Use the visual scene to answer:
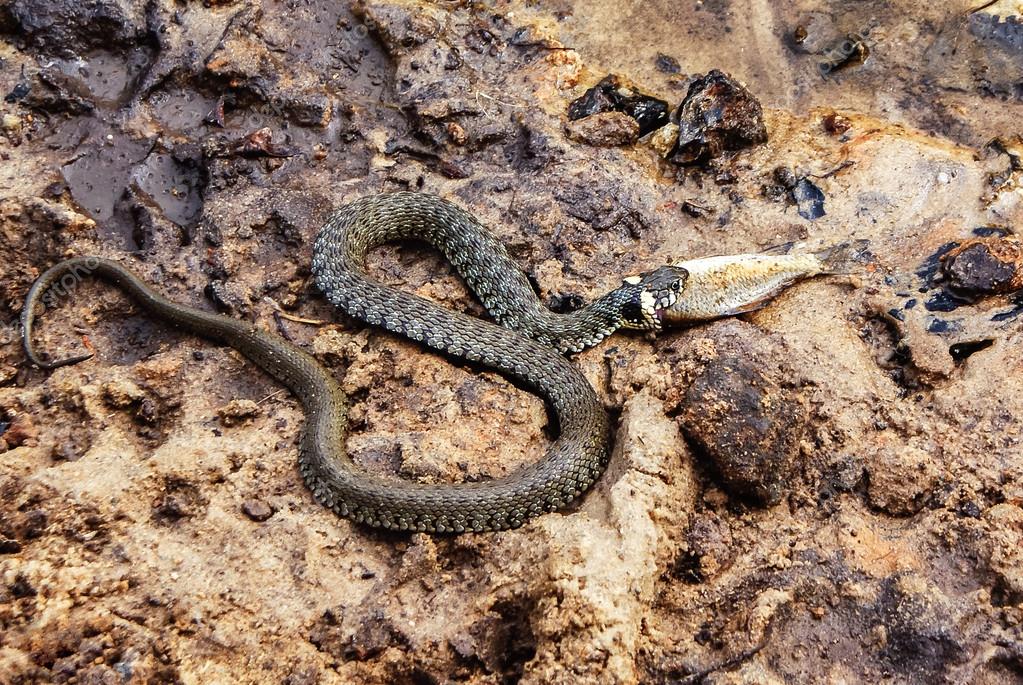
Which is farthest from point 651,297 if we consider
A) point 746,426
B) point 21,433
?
point 21,433

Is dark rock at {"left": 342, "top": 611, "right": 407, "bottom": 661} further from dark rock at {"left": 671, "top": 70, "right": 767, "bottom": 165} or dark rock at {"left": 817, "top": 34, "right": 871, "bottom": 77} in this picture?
dark rock at {"left": 817, "top": 34, "right": 871, "bottom": 77}

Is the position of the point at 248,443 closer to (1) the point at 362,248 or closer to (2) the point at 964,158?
(1) the point at 362,248

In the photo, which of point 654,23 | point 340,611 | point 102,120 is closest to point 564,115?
point 654,23

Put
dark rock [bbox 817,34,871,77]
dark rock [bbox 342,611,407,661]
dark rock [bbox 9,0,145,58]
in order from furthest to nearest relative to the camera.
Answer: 1. dark rock [bbox 817,34,871,77]
2. dark rock [bbox 9,0,145,58]
3. dark rock [bbox 342,611,407,661]

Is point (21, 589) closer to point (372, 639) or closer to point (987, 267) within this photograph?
point (372, 639)

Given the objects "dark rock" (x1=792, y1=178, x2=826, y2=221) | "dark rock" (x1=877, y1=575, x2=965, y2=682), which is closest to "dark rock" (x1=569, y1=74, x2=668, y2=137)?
"dark rock" (x1=792, y1=178, x2=826, y2=221)

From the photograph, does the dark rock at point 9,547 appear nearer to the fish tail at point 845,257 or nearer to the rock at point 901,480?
the rock at point 901,480

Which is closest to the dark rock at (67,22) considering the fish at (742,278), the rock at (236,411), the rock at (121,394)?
the rock at (121,394)
